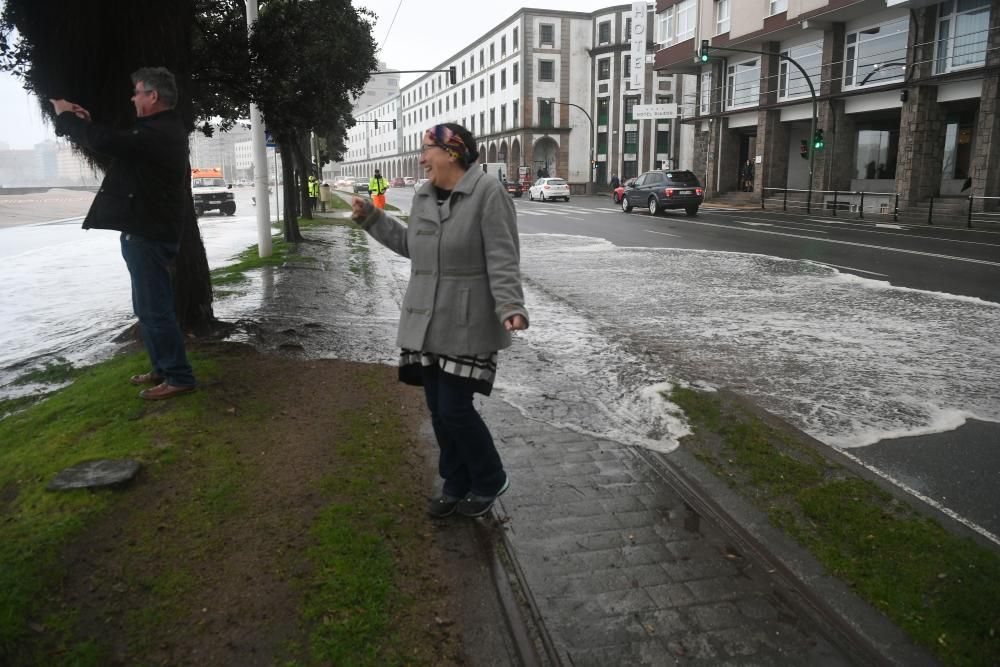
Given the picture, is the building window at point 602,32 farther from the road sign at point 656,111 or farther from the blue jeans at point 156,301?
the blue jeans at point 156,301

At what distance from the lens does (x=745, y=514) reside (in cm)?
362

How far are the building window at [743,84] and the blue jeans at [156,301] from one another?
37713 millimetres

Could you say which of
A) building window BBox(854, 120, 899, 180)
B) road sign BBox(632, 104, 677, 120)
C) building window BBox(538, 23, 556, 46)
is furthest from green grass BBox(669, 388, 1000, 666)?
building window BBox(538, 23, 556, 46)

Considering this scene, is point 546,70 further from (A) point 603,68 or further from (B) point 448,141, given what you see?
(B) point 448,141

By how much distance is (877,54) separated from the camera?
30.5m

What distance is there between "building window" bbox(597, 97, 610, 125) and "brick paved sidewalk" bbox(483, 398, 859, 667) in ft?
231

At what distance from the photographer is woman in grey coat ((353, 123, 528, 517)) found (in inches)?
124

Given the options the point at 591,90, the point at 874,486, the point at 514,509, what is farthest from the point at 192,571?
the point at 591,90

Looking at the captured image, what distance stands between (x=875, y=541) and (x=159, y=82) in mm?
4460

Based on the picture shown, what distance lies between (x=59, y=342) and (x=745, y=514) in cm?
663

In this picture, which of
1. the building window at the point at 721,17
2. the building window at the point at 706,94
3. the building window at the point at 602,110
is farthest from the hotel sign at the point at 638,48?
the building window at the point at 721,17

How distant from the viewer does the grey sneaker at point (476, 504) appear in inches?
139

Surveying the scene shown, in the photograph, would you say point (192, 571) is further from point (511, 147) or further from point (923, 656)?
point (511, 147)

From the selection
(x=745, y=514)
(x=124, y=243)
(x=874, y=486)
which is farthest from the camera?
(x=124, y=243)
